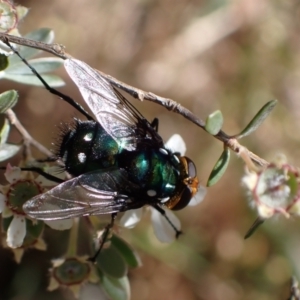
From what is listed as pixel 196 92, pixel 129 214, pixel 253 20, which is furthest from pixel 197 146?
pixel 129 214

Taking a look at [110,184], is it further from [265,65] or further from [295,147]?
[265,65]

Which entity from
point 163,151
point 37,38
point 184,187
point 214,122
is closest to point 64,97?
point 37,38

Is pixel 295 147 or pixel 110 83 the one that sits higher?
pixel 110 83

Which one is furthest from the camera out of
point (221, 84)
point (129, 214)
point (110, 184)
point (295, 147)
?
point (221, 84)

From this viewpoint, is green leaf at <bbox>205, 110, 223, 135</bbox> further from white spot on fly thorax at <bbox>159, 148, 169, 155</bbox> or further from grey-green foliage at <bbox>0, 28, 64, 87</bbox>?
grey-green foliage at <bbox>0, 28, 64, 87</bbox>

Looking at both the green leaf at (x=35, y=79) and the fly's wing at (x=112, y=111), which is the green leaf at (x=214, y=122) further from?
the green leaf at (x=35, y=79)

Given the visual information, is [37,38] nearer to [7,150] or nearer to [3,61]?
[3,61]
